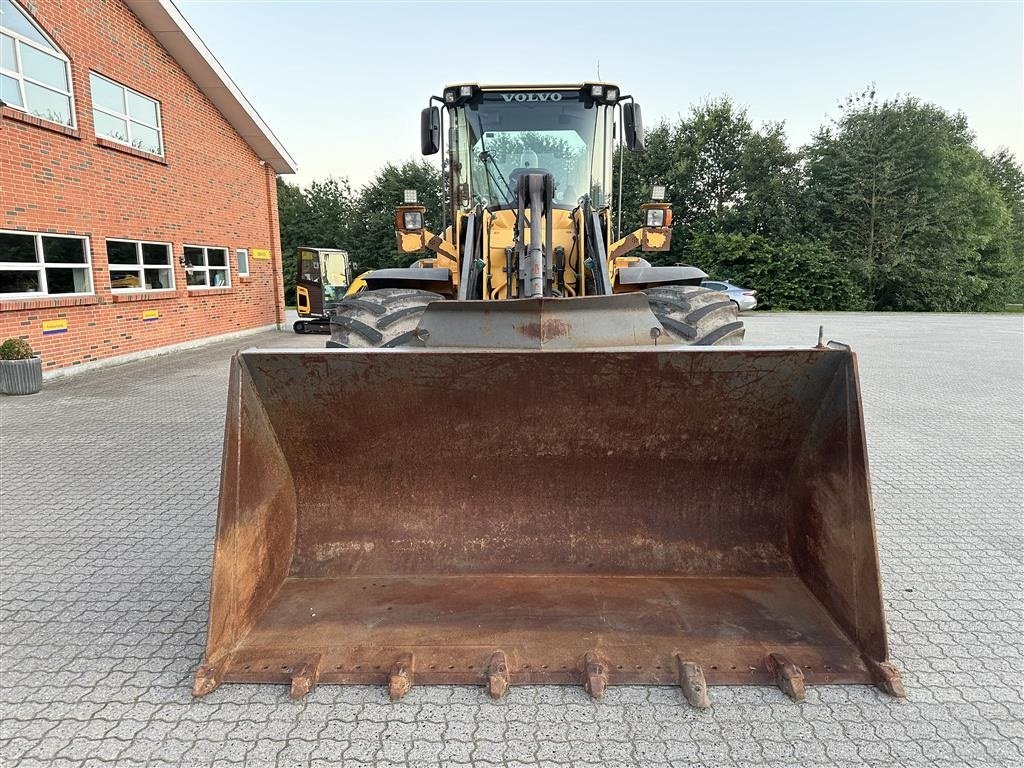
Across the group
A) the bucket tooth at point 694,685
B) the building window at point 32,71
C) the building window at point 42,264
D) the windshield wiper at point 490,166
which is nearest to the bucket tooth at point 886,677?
the bucket tooth at point 694,685

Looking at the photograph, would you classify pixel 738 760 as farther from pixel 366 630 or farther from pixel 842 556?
pixel 366 630

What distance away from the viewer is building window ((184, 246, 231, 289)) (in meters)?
13.4

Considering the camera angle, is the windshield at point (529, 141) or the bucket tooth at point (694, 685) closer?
the bucket tooth at point (694, 685)

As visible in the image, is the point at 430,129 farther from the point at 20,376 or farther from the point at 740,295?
the point at 740,295

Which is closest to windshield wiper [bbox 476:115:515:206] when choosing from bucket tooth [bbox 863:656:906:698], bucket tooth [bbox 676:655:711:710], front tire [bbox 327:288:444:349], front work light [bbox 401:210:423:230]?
front work light [bbox 401:210:423:230]

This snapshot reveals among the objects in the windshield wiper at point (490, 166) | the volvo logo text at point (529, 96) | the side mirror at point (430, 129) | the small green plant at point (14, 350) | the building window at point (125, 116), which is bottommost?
the small green plant at point (14, 350)

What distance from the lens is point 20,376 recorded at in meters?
8.12

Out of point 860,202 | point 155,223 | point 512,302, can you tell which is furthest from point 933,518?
point 860,202

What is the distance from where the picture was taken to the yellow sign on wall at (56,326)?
9097 mm

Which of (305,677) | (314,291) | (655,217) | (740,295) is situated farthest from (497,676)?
(740,295)

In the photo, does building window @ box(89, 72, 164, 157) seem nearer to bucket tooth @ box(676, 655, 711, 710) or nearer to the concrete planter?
the concrete planter

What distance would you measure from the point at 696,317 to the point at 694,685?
7.51 feet

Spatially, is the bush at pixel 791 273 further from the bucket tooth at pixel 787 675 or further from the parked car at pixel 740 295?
the bucket tooth at pixel 787 675

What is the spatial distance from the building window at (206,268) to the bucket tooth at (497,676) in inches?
508
